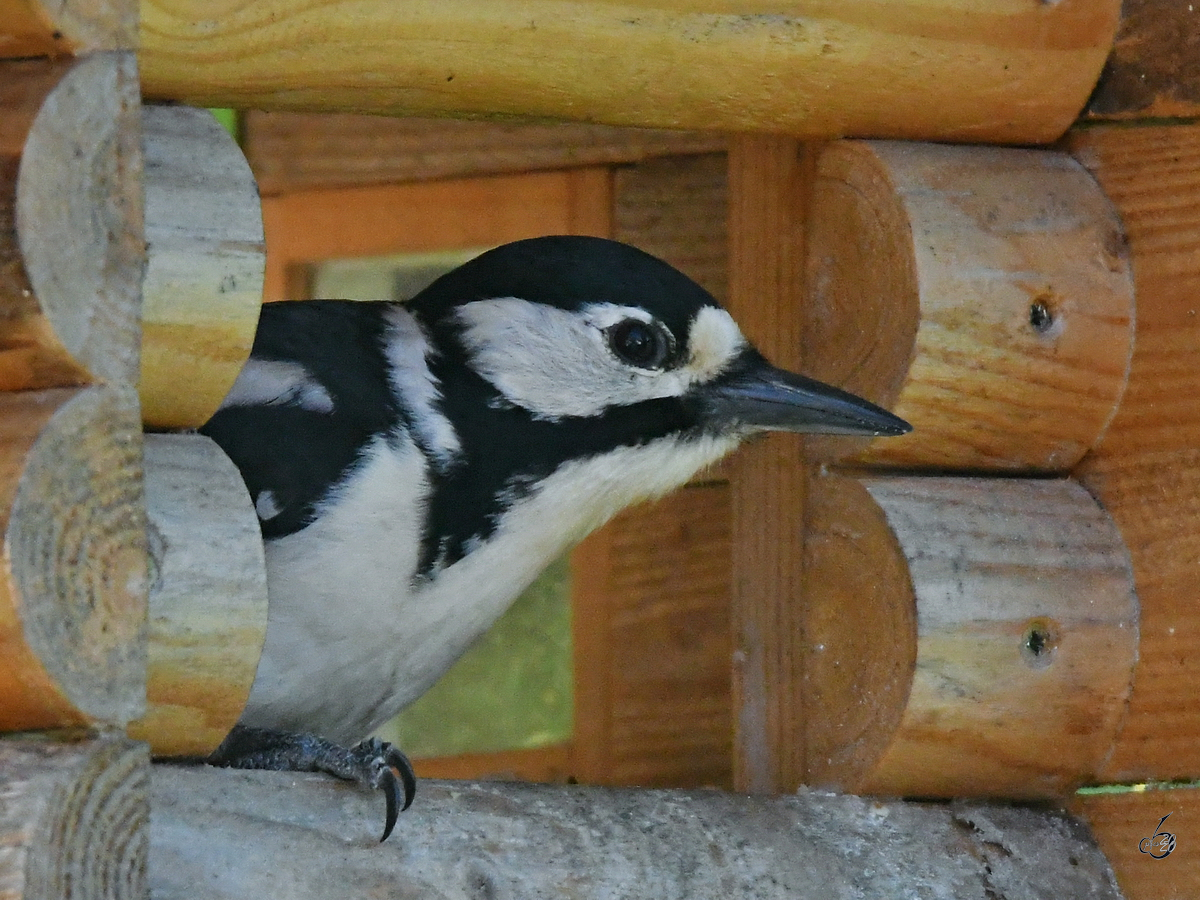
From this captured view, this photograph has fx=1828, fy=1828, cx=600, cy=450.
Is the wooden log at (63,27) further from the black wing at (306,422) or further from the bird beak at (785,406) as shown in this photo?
the bird beak at (785,406)

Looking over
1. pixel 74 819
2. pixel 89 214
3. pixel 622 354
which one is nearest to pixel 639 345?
pixel 622 354

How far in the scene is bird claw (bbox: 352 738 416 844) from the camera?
1.83 metres

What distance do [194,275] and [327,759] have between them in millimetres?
572

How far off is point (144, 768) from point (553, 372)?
1004 millimetres

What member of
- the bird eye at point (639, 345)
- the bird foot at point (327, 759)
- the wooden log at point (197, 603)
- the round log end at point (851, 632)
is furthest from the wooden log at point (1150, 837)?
the wooden log at point (197, 603)

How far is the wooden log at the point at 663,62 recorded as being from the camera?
192cm

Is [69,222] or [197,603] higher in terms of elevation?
[69,222]

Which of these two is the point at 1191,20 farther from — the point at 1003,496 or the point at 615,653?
the point at 615,653

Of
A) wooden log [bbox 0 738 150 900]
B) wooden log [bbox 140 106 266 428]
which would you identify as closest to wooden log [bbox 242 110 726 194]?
wooden log [bbox 140 106 266 428]

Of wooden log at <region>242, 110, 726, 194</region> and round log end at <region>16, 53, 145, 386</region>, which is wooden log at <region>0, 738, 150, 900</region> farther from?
wooden log at <region>242, 110, 726, 194</region>

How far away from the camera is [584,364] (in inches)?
94.3

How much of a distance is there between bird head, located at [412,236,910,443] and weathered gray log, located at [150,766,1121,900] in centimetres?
51

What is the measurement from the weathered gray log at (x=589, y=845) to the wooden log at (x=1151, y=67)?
3.01ft

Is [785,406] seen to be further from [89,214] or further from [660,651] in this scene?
[89,214]
